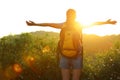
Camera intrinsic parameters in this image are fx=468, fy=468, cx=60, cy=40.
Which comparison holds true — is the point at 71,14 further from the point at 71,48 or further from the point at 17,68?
the point at 17,68

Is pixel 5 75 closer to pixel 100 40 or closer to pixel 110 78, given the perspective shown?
pixel 110 78

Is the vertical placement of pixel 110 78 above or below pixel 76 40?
below

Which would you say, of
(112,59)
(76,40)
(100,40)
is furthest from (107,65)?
(100,40)

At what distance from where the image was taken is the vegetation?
17.4 m

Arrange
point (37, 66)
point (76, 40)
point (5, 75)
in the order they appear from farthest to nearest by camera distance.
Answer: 1. point (5, 75)
2. point (37, 66)
3. point (76, 40)

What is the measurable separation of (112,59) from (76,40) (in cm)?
693

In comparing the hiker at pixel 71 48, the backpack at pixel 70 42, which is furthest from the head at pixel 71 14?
the backpack at pixel 70 42

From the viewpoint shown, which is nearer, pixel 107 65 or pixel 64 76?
pixel 64 76

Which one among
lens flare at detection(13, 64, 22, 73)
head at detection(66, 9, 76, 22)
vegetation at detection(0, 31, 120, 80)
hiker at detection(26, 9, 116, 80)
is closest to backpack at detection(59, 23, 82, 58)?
hiker at detection(26, 9, 116, 80)

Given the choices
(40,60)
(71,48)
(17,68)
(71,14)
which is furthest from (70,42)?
(17,68)

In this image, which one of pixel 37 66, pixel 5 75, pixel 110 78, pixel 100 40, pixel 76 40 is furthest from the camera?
pixel 100 40

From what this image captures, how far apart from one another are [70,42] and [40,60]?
9.10m

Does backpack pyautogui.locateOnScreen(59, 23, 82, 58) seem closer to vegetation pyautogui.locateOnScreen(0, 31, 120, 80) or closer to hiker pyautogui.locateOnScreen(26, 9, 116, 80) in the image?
hiker pyautogui.locateOnScreen(26, 9, 116, 80)

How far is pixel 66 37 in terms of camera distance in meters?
10.6
